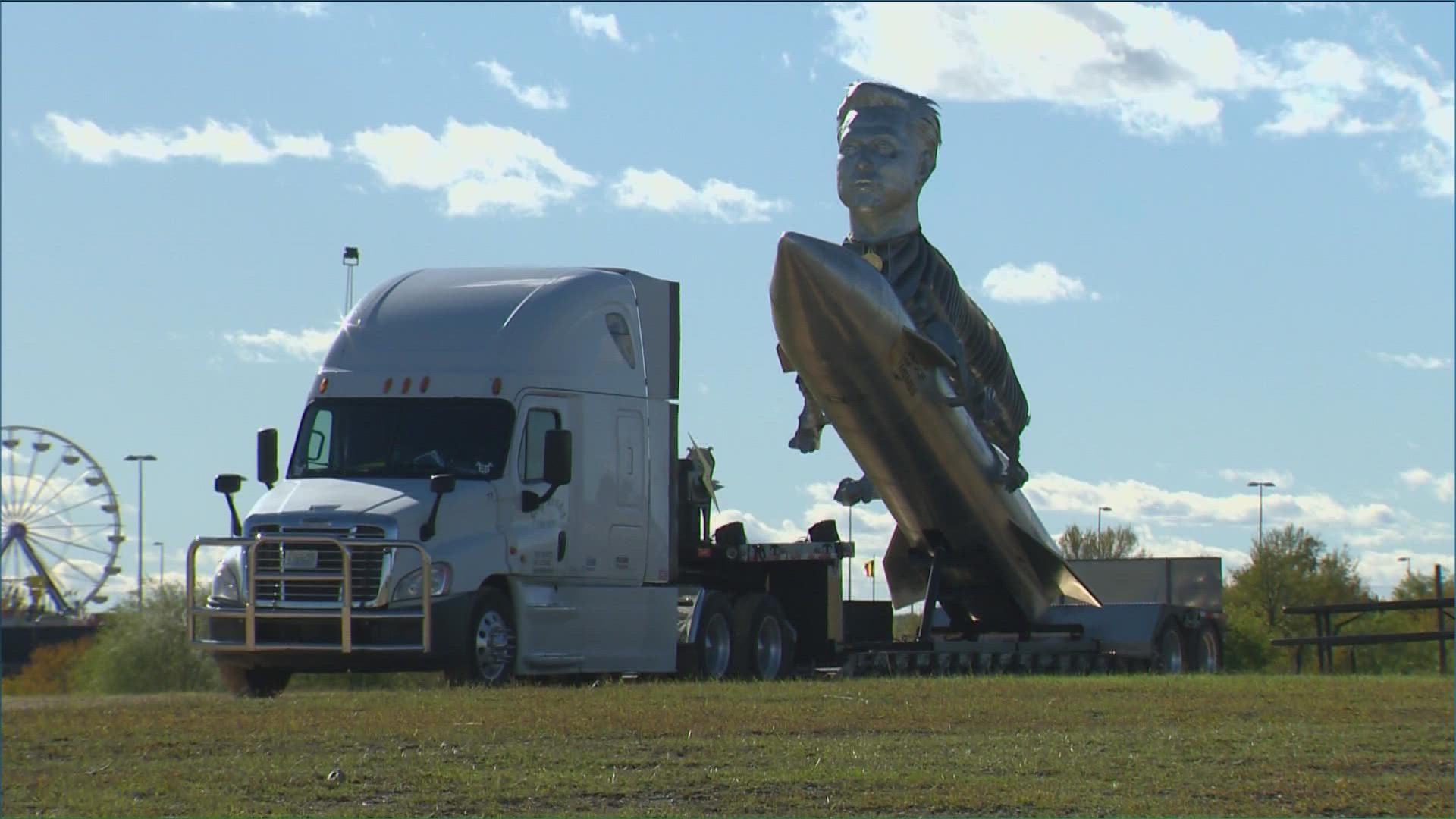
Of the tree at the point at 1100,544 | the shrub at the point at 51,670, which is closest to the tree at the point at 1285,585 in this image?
the tree at the point at 1100,544

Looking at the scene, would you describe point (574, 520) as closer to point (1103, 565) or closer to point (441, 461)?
point (441, 461)

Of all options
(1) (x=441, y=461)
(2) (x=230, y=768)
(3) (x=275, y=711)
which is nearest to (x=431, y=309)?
(1) (x=441, y=461)

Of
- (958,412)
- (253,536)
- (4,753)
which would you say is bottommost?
(4,753)

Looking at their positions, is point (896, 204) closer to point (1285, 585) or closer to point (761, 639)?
point (761, 639)

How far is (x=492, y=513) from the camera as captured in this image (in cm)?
1867

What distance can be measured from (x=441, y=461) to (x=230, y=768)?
7.93m

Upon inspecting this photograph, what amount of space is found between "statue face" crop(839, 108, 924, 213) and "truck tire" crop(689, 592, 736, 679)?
4747mm

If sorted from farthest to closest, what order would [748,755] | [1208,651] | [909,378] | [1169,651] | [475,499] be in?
[1208,651], [1169,651], [909,378], [475,499], [748,755]

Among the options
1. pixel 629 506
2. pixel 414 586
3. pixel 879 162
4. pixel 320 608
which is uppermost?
pixel 879 162

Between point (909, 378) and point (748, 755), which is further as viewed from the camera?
point (909, 378)

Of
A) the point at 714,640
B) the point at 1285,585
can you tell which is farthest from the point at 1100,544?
the point at 714,640

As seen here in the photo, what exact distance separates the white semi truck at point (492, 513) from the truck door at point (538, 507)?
0.07 ft

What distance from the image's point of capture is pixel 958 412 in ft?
73.8

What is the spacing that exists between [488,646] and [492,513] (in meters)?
1.21
